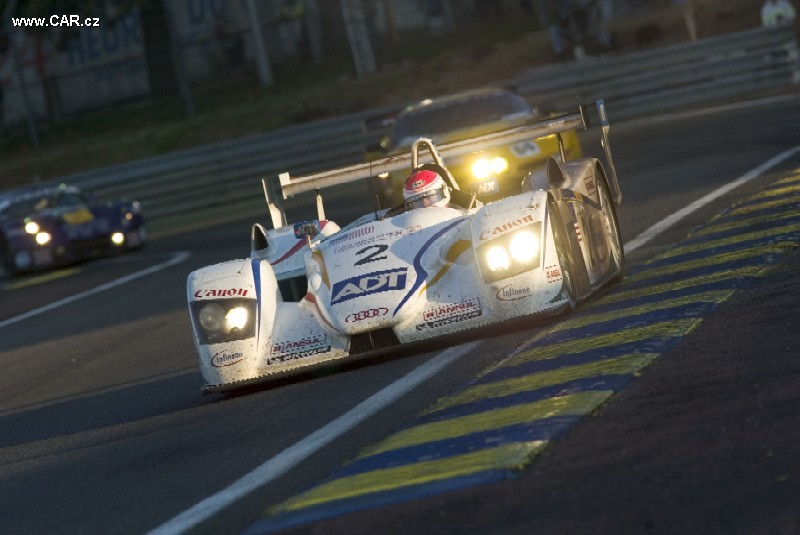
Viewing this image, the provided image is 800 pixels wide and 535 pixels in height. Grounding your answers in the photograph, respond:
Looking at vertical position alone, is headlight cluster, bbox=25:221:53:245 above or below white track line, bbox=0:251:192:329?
above

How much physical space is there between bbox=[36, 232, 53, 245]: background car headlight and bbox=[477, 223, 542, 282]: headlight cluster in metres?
15.3

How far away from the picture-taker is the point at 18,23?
40.1m

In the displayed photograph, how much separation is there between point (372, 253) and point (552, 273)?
942 millimetres

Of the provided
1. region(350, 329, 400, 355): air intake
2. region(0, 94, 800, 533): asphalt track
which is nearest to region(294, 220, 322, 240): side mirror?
region(0, 94, 800, 533): asphalt track

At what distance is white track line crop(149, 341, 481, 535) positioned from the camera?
5977 millimetres

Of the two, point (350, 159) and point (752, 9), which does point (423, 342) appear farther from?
point (752, 9)

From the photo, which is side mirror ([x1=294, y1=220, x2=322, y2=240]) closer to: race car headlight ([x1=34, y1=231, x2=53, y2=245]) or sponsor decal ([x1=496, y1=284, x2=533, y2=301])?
sponsor decal ([x1=496, y1=284, x2=533, y2=301])

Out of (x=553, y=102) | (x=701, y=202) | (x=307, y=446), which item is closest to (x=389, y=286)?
(x=307, y=446)

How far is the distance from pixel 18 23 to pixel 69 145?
12.6 feet

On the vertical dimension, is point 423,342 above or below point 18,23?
below

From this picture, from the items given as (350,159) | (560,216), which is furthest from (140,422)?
(350,159)

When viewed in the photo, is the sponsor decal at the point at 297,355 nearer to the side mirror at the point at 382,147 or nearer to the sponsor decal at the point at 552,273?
the sponsor decal at the point at 552,273

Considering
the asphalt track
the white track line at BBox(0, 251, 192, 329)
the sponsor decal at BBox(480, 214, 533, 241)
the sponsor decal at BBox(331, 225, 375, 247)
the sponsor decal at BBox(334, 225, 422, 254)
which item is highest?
the sponsor decal at BBox(331, 225, 375, 247)
